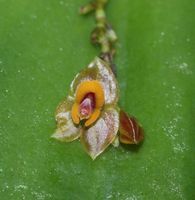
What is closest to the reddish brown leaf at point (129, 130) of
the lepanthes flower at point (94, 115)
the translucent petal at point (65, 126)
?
the lepanthes flower at point (94, 115)

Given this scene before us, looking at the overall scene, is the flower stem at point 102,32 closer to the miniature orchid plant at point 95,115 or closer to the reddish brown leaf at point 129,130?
the miniature orchid plant at point 95,115

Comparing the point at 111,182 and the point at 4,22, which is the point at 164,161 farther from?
the point at 4,22

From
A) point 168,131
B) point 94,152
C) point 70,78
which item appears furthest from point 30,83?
point 168,131

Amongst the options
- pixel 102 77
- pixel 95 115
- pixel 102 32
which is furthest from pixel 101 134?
pixel 102 32

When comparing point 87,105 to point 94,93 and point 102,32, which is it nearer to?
point 94,93

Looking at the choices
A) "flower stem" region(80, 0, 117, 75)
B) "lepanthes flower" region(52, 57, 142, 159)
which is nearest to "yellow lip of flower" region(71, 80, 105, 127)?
"lepanthes flower" region(52, 57, 142, 159)

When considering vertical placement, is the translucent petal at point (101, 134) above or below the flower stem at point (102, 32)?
below

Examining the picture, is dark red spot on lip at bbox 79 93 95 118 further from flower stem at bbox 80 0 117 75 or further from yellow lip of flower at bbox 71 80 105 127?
flower stem at bbox 80 0 117 75

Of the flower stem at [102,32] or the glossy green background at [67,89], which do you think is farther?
the flower stem at [102,32]
